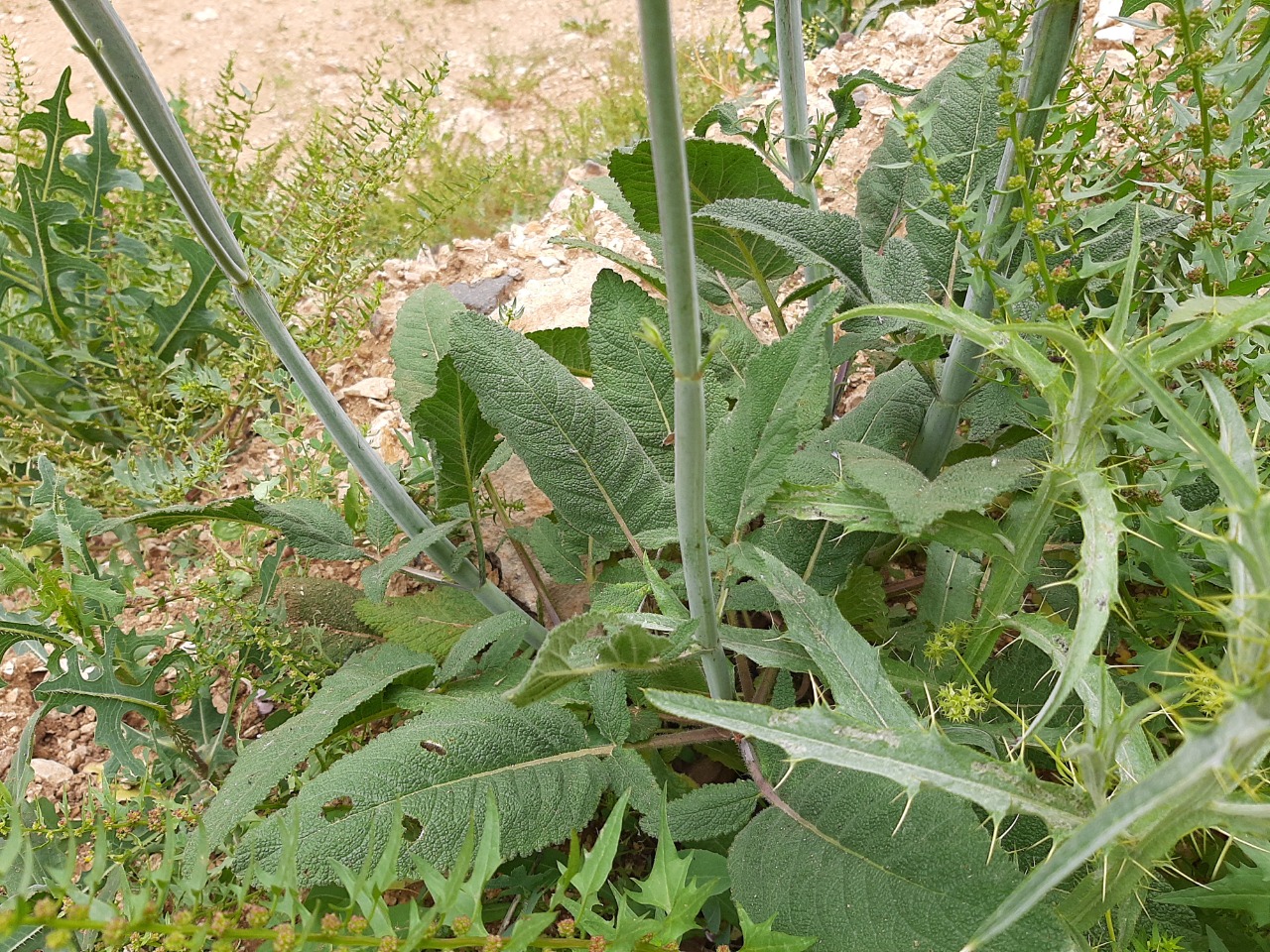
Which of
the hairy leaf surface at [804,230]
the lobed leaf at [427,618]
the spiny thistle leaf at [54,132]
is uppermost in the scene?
the spiny thistle leaf at [54,132]

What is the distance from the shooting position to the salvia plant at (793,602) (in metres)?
0.76

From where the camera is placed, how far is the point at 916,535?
38.4 inches

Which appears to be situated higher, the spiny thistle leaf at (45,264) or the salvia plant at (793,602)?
the spiny thistle leaf at (45,264)

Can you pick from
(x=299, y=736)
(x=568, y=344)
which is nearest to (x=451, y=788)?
(x=299, y=736)

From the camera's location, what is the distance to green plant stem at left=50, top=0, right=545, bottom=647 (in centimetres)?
88

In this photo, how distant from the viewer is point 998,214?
3.78 ft

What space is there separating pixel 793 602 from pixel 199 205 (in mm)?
861

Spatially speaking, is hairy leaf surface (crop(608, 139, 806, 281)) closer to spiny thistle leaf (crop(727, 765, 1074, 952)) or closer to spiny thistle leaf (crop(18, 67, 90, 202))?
spiny thistle leaf (crop(727, 765, 1074, 952))

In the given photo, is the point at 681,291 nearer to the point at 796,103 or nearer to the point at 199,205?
the point at 199,205

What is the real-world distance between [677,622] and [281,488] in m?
1.18

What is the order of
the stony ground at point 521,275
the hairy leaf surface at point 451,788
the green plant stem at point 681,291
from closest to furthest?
the green plant stem at point 681,291 → the hairy leaf surface at point 451,788 → the stony ground at point 521,275

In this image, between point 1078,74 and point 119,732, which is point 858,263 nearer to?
point 1078,74

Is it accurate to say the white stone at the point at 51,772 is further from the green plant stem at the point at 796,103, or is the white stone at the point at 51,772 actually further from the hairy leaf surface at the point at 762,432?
the green plant stem at the point at 796,103

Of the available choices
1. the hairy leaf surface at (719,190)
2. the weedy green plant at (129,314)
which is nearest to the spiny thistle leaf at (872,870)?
the hairy leaf surface at (719,190)
